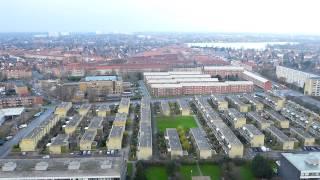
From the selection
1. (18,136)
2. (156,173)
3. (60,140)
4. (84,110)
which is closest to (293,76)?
(84,110)

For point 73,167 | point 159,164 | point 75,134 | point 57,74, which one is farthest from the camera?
point 57,74

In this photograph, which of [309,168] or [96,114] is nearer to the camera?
[309,168]

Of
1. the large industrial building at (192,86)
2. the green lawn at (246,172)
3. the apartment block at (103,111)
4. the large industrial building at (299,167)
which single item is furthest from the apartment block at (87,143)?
the large industrial building at (192,86)

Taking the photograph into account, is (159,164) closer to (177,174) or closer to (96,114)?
(177,174)

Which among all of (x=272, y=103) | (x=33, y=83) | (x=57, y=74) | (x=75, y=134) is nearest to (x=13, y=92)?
(x=33, y=83)

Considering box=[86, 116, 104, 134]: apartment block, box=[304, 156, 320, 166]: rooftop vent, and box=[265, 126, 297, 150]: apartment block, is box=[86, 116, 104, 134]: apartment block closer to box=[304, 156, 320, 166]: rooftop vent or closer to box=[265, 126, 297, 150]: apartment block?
box=[265, 126, 297, 150]: apartment block

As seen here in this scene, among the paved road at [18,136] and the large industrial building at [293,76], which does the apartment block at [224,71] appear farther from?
the paved road at [18,136]

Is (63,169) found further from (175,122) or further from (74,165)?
(175,122)
